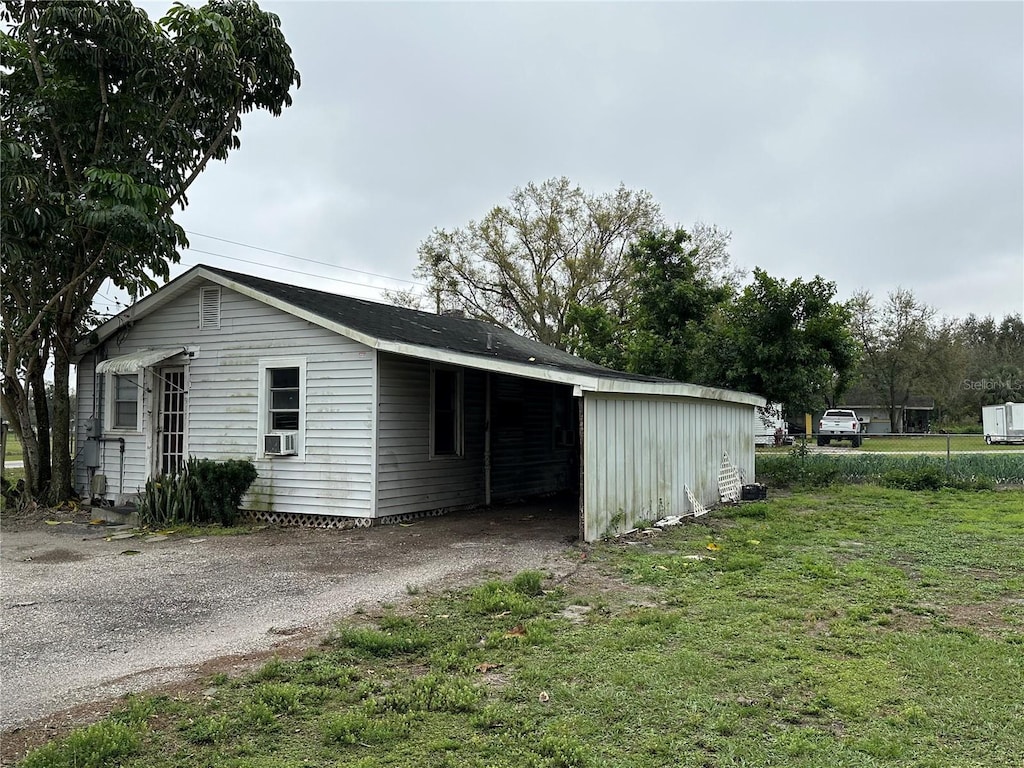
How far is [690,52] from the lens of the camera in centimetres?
1357

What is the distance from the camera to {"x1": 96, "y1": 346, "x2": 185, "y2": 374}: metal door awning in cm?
1088

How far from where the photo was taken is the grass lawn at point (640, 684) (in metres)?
3.23

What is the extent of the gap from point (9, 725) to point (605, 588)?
14.1ft

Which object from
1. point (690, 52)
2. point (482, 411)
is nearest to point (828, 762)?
point (482, 411)

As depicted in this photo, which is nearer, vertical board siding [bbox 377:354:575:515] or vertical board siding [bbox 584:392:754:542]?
vertical board siding [bbox 584:392:754:542]

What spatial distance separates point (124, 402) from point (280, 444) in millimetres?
3630

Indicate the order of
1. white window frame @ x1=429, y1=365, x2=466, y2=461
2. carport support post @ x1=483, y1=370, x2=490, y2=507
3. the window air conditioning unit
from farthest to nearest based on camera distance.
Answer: carport support post @ x1=483, y1=370, x2=490, y2=507, white window frame @ x1=429, y1=365, x2=466, y2=461, the window air conditioning unit

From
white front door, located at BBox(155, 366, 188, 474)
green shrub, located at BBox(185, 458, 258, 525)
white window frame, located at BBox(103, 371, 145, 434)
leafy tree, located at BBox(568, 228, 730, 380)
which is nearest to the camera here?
green shrub, located at BBox(185, 458, 258, 525)

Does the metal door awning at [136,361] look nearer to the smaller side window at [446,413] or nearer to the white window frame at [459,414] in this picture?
the smaller side window at [446,413]

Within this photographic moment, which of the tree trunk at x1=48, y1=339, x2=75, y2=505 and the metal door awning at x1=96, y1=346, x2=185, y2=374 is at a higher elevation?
the metal door awning at x1=96, y1=346, x2=185, y2=374

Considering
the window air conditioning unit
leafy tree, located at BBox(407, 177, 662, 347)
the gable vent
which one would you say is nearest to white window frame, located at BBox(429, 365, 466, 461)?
the window air conditioning unit

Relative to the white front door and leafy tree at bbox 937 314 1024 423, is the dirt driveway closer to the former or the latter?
the white front door

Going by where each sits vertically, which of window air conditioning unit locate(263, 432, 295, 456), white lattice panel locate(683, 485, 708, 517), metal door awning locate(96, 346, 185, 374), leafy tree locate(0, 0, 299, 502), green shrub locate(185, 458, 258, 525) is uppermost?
leafy tree locate(0, 0, 299, 502)

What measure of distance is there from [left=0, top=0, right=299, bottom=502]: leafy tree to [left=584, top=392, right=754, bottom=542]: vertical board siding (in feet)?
22.6
